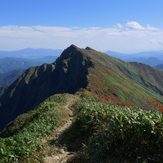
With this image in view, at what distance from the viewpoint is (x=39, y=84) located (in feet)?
463

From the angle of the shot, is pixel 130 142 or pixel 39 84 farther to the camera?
pixel 39 84

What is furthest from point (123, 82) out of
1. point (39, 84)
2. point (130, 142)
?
point (130, 142)

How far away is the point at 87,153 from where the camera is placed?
29.2ft

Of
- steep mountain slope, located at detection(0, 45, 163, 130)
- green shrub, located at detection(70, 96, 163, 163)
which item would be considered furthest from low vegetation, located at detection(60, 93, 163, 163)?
steep mountain slope, located at detection(0, 45, 163, 130)

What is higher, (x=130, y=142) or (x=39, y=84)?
(x=130, y=142)

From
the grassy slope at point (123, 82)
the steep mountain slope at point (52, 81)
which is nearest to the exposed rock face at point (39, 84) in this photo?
the steep mountain slope at point (52, 81)

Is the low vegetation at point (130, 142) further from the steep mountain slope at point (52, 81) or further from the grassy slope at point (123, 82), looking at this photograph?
the steep mountain slope at point (52, 81)

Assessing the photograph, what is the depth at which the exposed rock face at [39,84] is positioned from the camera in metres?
122

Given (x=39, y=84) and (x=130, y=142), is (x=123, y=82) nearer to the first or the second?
(x=39, y=84)

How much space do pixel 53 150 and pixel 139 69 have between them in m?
182

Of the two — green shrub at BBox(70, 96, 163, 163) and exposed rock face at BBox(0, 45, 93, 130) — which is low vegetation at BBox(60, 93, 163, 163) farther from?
exposed rock face at BBox(0, 45, 93, 130)

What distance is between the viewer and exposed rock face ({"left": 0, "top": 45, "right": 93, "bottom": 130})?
12175 centimetres

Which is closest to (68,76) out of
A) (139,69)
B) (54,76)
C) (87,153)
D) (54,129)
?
(54,76)

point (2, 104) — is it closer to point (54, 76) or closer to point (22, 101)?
point (22, 101)
